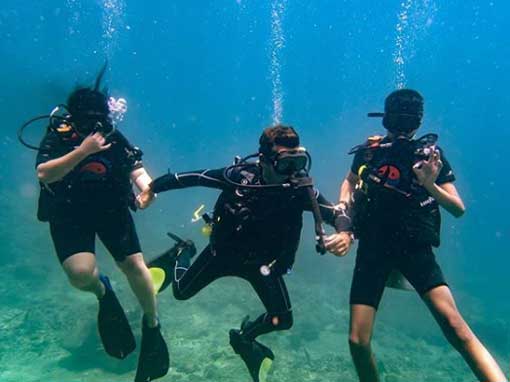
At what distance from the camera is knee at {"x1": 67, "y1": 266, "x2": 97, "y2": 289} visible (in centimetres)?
492

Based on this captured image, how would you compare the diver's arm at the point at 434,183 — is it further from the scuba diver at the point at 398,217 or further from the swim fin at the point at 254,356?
the swim fin at the point at 254,356

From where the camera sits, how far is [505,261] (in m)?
57.8

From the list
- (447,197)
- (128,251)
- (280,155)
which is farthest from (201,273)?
(447,197)

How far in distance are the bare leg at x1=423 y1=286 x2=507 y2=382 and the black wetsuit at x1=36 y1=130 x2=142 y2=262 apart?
396 cm

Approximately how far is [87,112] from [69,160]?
0.71 m

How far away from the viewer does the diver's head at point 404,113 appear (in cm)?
512

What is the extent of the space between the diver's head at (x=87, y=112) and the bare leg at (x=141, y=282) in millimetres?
1819

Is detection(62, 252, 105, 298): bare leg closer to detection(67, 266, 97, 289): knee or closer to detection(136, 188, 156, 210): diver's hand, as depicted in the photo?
detection(67, 266, 97, 289): knee

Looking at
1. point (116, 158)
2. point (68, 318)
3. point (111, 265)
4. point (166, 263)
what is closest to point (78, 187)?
point (116, 158)

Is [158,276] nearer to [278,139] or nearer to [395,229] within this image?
[278,139]

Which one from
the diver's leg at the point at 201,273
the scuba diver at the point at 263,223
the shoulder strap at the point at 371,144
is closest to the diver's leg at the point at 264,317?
the scuba diver at the point at 263,223

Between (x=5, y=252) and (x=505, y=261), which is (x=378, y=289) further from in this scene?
(x=505, y=261)

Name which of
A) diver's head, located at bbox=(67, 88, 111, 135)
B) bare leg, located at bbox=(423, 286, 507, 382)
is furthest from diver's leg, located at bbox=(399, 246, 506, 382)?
diver's head, located at bbox=(67, 88, 111, 135)

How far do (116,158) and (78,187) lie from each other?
1.97 ft
